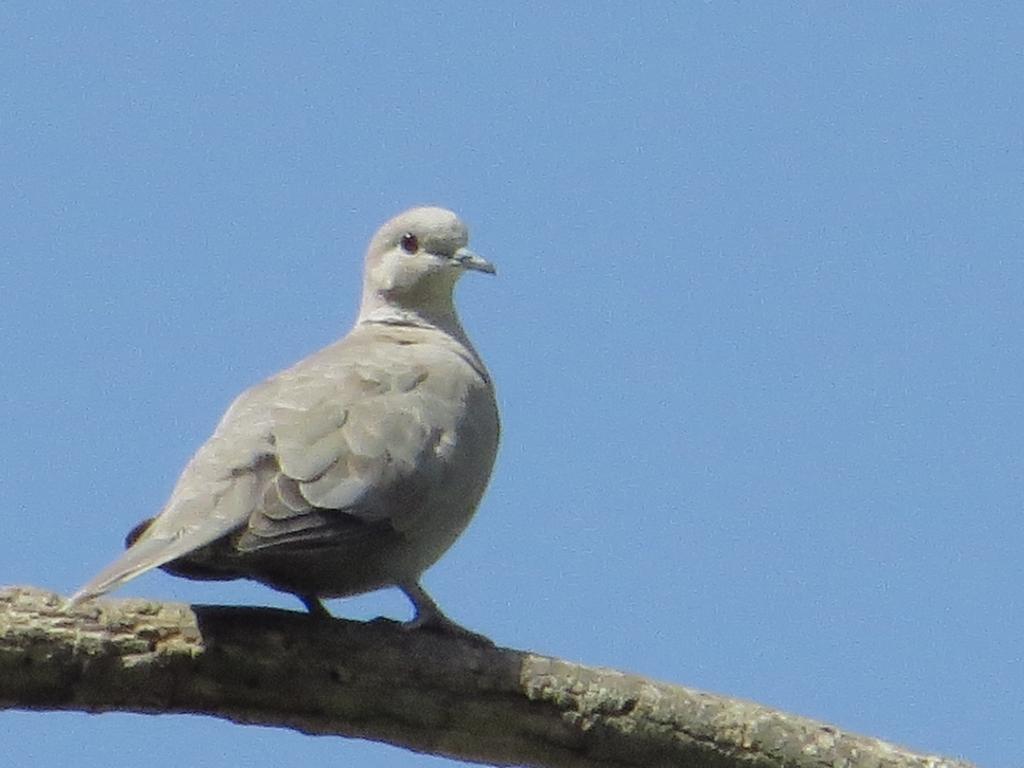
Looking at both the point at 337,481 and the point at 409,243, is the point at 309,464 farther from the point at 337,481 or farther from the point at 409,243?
the point at 409,243

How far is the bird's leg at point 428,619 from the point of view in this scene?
14.9 ft

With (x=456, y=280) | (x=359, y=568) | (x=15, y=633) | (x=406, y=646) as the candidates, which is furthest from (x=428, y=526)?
(x=456, y=280)

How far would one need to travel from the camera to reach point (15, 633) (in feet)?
13.1

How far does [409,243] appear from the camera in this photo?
6539 millimetres

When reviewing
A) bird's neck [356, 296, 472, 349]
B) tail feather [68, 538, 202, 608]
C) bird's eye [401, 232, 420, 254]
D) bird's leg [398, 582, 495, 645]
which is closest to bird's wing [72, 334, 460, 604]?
tail feather [68, 538, 202, 608]

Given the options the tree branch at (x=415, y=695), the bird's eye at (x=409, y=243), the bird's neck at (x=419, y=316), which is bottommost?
the tree branch at (x=415, y=695)

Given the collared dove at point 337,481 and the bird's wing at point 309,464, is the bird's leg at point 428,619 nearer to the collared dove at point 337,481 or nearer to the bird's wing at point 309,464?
the collared dove at point 337,481

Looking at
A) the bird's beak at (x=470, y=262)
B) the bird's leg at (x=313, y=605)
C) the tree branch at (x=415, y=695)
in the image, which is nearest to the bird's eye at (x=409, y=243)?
the bird's beak at (x=470, y=262)

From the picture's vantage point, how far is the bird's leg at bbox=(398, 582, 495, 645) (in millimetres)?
4543

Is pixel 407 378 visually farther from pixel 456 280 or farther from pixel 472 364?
pixel 456 280

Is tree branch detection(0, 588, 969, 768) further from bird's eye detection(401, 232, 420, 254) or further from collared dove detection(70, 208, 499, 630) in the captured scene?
bird's eye detection(401, 232, 420, 254)

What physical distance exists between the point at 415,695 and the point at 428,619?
445 mm

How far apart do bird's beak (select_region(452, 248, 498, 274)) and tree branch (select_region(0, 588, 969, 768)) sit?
83.9 inches

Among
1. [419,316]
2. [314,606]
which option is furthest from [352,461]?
[419,316]
